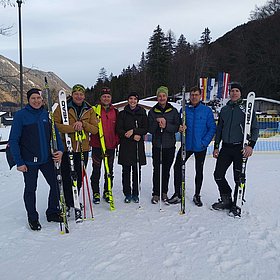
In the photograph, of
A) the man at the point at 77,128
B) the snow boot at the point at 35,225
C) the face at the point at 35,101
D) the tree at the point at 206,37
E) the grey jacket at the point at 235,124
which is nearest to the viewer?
the face at the point at 35,101

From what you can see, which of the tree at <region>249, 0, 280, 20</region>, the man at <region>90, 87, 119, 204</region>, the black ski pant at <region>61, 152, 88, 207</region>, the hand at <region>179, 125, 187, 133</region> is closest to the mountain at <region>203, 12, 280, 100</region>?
the tree at <region>249, 0, 280, 20</region>

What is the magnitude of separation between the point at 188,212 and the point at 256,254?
1395 mm

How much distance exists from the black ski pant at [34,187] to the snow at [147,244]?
10.1 inches

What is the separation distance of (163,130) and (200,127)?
0.63m

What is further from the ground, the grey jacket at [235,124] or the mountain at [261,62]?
the mountain at [261,62]

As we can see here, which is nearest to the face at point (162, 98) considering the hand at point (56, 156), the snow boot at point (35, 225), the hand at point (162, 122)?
the hand at point (162, 122)

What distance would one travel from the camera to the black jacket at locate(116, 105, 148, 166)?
177 inches

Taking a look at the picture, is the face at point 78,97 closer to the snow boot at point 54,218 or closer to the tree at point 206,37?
the snow boot at point 54,218

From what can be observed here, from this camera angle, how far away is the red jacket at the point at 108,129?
14.9ft

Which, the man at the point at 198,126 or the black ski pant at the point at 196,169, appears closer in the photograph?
the man at the point at 198,126

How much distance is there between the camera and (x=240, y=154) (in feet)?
13.9

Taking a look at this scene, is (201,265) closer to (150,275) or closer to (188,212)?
(150,275)

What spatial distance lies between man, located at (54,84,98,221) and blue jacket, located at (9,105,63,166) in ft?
1.12

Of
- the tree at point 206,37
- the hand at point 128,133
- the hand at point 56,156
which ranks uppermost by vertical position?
the tree at point 206,37
